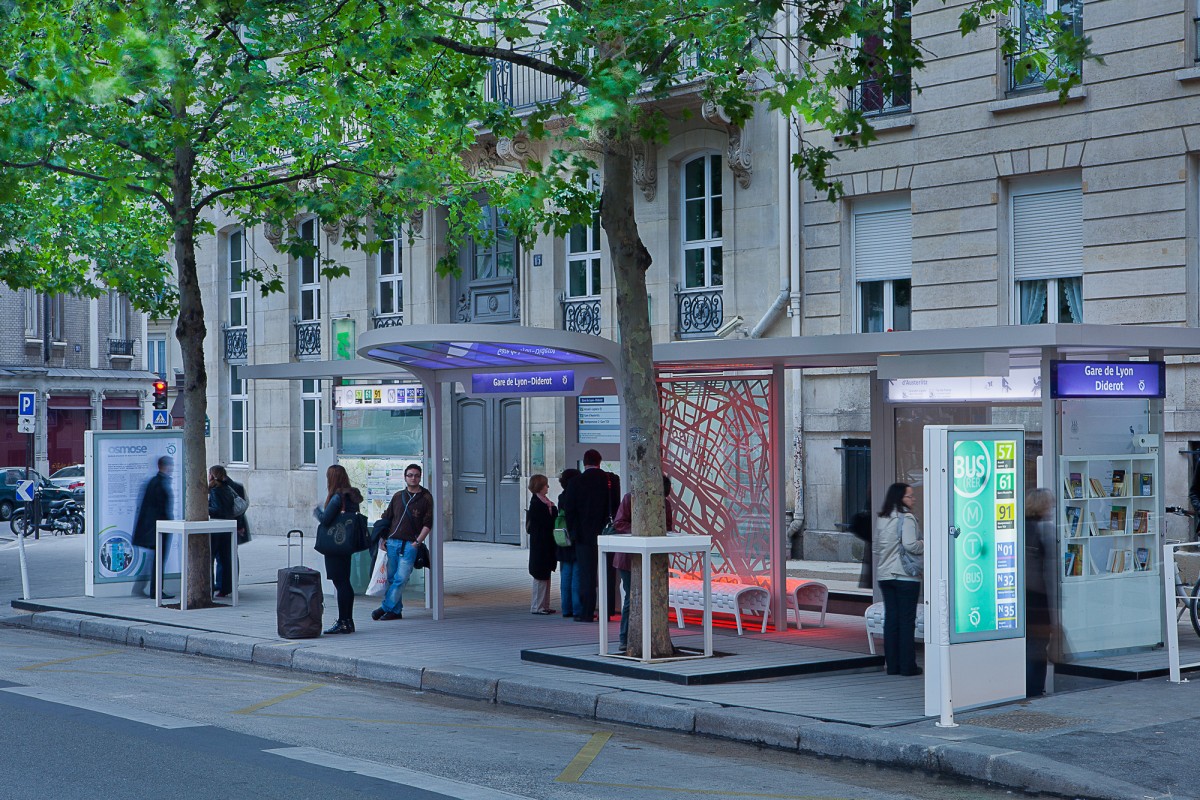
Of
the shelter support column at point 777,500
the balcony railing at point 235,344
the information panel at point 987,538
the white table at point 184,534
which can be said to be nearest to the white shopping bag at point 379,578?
the white table at point 184,534

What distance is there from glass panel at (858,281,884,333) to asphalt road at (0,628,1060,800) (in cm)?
1088

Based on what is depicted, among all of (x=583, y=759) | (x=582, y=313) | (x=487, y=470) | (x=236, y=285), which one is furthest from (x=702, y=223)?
(x=583, y=759)

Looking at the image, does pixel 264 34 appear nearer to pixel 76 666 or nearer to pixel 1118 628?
pixel 76 666

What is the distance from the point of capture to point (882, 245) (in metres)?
20.0

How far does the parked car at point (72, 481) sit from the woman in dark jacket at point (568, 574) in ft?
64.5

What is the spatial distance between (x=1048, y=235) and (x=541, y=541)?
25.1 feet

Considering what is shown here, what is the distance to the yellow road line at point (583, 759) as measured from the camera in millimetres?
7762

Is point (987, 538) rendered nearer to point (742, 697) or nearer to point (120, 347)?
point (742, 697)

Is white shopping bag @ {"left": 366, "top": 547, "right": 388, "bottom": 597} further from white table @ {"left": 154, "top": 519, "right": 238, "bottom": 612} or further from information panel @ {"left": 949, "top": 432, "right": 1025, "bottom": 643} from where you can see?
information panel @ {"left": 949, "top": 432, "right": 1025, "bottom": 643}

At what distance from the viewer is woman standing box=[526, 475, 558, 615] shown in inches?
586

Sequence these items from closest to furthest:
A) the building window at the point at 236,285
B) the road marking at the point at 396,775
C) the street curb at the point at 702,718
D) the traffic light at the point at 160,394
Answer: the road marking at the point at 396,775
the street curb at the point at 702,718
the traffic light at the point at 160,394
the building window at the point at 236,285

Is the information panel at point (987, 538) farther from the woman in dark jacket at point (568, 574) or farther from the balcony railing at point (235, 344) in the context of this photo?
the balcony railing at point (235, 344)

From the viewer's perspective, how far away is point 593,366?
1341 centimetres

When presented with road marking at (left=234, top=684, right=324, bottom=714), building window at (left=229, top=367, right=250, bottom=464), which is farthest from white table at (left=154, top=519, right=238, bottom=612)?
building window at (left=229, top=367, right=250, bottom=464)
